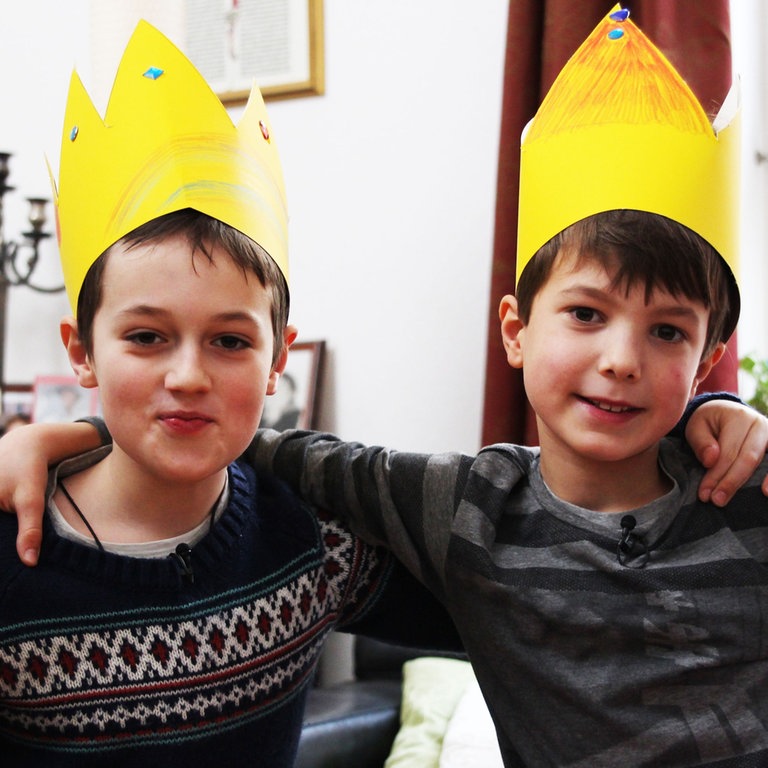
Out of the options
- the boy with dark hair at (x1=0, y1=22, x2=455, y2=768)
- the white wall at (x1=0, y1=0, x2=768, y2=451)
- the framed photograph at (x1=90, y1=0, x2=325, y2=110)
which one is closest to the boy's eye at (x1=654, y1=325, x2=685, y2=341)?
the boy with dark hair at (x1=0, y1=22, x2=455, y2=768)

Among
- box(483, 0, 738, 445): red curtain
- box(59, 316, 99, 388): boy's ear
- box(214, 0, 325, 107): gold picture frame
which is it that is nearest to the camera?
box(59, 316, 99, 388): boy's ear

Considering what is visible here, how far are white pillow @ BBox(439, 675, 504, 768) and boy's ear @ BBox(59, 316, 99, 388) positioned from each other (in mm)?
938

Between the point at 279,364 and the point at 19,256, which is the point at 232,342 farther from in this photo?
the point at 19,256

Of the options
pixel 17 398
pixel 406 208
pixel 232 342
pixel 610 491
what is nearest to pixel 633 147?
pixel 610 491

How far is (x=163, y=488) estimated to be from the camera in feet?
3.45

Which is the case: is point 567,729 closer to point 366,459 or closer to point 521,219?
point 366,459

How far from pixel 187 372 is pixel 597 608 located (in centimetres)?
48

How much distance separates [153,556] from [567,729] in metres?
0.46

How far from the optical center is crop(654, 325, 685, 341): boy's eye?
3.31ft

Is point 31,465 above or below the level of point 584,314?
below

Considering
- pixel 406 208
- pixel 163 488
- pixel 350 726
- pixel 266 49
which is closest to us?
pixel 163 488

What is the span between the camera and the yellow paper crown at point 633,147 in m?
1.02

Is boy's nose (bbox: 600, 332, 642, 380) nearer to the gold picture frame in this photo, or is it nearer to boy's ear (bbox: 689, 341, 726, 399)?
boy's ear (bbox: 689, 341, 726, 399)

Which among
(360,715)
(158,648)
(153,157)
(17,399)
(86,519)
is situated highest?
(153,157)
